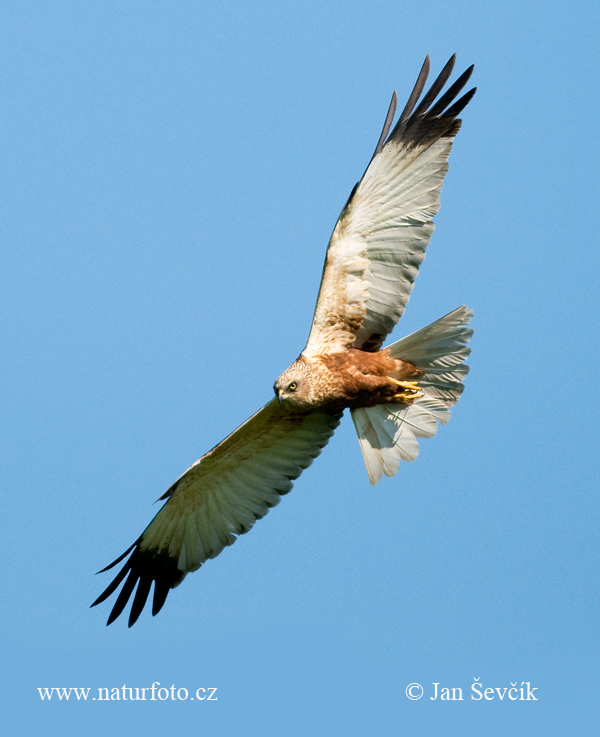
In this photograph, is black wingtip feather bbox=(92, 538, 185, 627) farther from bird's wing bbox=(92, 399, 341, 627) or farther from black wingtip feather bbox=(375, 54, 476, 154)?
black wingtip feather bbox=(375, 54, 476, 154)

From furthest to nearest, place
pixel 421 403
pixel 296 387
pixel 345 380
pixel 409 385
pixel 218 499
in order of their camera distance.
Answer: pixel 218 499 → pixel 421 403 → pixel 409 385 → pixel 345 380 → pixel 296 387

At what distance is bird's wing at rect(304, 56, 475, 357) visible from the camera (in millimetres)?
7082

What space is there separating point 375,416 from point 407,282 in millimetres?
1049

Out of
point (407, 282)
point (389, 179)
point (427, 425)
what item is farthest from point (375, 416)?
point (389, 179)

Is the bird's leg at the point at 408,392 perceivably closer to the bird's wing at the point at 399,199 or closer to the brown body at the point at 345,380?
the brown body at the point at 345,380

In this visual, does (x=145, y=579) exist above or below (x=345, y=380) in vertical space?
below

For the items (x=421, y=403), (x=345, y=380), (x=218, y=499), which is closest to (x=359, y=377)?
(x=345, y=380)

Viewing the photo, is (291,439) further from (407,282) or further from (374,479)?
(407,282)

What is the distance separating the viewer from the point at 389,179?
7.11 metres

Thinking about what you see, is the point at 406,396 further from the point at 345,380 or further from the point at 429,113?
the point at 429,113

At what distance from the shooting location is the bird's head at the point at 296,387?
709 centimetres

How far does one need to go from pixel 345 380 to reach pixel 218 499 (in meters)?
1.54

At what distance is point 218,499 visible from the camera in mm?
8062

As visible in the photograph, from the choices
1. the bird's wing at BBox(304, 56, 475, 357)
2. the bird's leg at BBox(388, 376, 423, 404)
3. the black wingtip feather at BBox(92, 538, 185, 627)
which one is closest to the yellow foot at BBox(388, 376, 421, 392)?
the bird's leg at BBox(388, 376, 423, 404)
